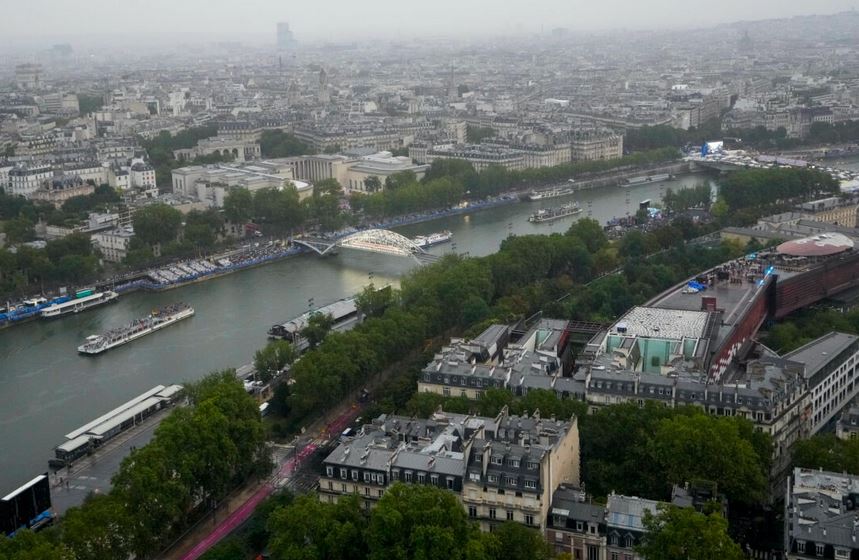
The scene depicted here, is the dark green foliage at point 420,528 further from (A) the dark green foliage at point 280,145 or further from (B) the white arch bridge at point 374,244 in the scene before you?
(A) the dark green foliage at point 280,145

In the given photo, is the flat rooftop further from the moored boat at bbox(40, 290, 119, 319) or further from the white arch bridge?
the moored boat at bbox(40, 290, 119, 319)

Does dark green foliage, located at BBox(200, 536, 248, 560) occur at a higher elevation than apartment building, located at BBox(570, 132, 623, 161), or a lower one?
lower

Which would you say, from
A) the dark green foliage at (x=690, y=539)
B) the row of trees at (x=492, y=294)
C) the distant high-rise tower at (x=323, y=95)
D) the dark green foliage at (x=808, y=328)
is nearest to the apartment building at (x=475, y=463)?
the dark green foliage at (x=690, y=539)

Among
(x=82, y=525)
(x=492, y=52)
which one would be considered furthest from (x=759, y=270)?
(x=492, y=52)

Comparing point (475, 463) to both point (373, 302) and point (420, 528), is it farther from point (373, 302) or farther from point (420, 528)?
point (373, 302)

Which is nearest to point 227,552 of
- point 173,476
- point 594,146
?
point 173,476

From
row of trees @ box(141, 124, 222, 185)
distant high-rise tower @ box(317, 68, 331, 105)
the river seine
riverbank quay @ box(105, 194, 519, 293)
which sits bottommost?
the river seine

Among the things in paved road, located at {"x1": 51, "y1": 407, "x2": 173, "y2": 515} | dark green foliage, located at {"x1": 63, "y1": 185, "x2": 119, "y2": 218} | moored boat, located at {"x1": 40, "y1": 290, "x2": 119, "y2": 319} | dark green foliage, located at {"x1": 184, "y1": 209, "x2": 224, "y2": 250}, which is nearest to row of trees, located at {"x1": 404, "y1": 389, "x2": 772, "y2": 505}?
paved road, located at {"x1": 51, "y1": 407, "x2": 173, "y2": 515}
